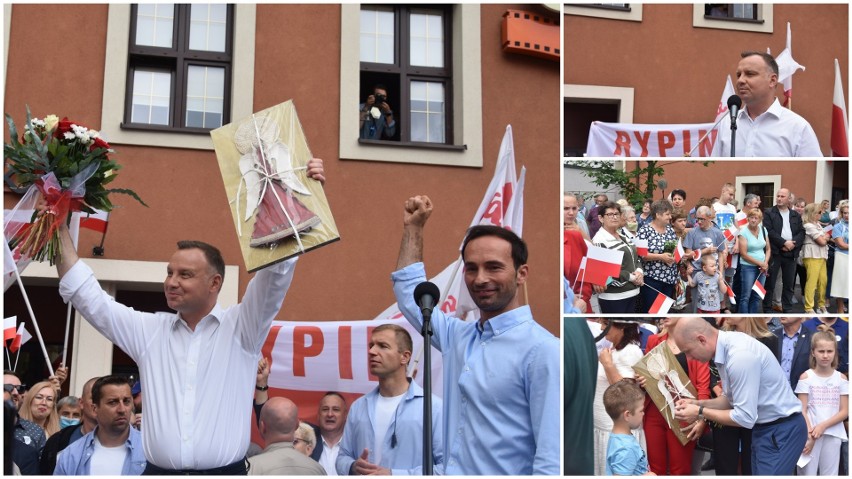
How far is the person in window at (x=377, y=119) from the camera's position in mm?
11922

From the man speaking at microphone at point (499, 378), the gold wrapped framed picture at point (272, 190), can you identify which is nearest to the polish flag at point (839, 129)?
the man speaking at microphone at point (499, 378)

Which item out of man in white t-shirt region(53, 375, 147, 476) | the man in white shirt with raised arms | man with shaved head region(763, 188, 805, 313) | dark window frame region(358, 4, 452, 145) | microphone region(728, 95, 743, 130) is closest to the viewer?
man with shaved head region(763, 188, 805, 313)

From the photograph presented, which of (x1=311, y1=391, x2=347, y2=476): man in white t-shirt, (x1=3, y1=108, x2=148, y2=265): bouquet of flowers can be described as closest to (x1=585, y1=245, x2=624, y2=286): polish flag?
(x1=311, y1=391, x2=347, y2=476): man in white t-shirt

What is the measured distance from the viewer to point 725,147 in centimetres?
713

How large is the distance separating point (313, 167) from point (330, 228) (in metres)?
0.36

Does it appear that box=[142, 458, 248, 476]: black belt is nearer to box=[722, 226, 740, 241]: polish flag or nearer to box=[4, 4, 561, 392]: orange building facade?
box=[722, 226, 740, 241]: polish flag

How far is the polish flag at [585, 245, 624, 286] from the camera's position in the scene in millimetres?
6355

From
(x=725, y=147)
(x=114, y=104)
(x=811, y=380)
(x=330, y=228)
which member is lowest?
(x=811, y=380)

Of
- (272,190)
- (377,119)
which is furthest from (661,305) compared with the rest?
(377,119)

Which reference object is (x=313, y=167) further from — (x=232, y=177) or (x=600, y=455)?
(x=600, y=455)

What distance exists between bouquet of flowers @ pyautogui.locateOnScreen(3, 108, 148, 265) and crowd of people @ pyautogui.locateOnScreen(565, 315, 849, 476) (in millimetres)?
2691

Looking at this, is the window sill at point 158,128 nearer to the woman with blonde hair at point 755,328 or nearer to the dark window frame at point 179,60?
the dark window frame at point 179,60

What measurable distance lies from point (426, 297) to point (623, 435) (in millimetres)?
1446

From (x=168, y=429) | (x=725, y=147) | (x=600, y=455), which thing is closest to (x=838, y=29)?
(x=725, y=147)
